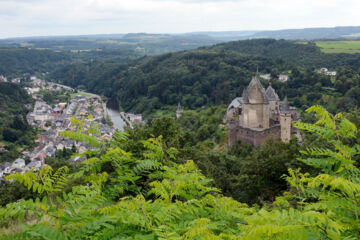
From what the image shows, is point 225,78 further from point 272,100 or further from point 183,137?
point 183,137

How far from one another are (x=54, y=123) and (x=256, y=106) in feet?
241

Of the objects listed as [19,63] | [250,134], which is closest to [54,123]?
[250,134]

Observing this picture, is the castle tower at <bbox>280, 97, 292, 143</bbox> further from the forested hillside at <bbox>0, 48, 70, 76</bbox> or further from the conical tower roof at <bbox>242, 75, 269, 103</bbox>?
the forested hillside at <bbox>0, 48, 70, 76</bbox>

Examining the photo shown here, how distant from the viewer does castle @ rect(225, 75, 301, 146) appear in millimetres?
32781

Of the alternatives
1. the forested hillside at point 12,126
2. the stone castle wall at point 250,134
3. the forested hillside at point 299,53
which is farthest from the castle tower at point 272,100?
the forested hillside at point 299,53

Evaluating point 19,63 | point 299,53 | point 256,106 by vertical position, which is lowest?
point 256,106

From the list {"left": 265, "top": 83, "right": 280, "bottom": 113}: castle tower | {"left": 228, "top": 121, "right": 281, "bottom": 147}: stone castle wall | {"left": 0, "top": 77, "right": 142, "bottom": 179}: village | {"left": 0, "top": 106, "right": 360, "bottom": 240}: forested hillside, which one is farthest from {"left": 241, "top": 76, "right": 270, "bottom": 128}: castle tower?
{"left": 0, "top": 106, "right": 360, "bottom": 240}: forested hillside

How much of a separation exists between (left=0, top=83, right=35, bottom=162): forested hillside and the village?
2272 millimetres

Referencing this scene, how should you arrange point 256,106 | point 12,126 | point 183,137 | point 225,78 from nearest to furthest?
1. point 183,137
2. point 256,106
3. point 12,126
4. point 225,78

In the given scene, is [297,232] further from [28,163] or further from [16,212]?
[28,163]

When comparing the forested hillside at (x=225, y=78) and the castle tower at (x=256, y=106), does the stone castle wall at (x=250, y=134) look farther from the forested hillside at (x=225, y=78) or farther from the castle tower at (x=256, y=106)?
the forested hillside at (x=225, y=78)

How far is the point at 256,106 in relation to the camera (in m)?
33.0

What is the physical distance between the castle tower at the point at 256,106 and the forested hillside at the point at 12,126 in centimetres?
5154

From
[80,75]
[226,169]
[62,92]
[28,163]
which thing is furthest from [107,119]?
[80,75]
